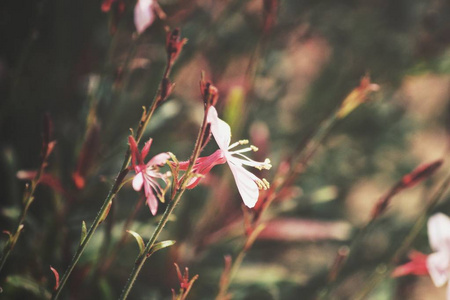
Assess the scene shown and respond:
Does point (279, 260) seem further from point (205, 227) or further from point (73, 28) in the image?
point (73, 28)

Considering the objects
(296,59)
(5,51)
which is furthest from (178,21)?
(296,59)

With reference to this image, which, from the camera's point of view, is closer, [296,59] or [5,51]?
[5,51]

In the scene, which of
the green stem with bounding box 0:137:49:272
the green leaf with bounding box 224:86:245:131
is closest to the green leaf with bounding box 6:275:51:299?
the green stem with bounding box 0:137:49:272

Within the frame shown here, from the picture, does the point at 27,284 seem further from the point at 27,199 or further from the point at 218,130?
the point at 218,130

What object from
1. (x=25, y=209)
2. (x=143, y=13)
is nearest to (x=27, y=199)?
(x=25, y=209)

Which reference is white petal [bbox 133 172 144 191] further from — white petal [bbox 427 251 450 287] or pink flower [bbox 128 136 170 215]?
white petal [bbox 427 251 450 287]

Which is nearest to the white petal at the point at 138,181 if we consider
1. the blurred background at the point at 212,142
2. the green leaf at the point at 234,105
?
the blurred background at the point at 212,142
